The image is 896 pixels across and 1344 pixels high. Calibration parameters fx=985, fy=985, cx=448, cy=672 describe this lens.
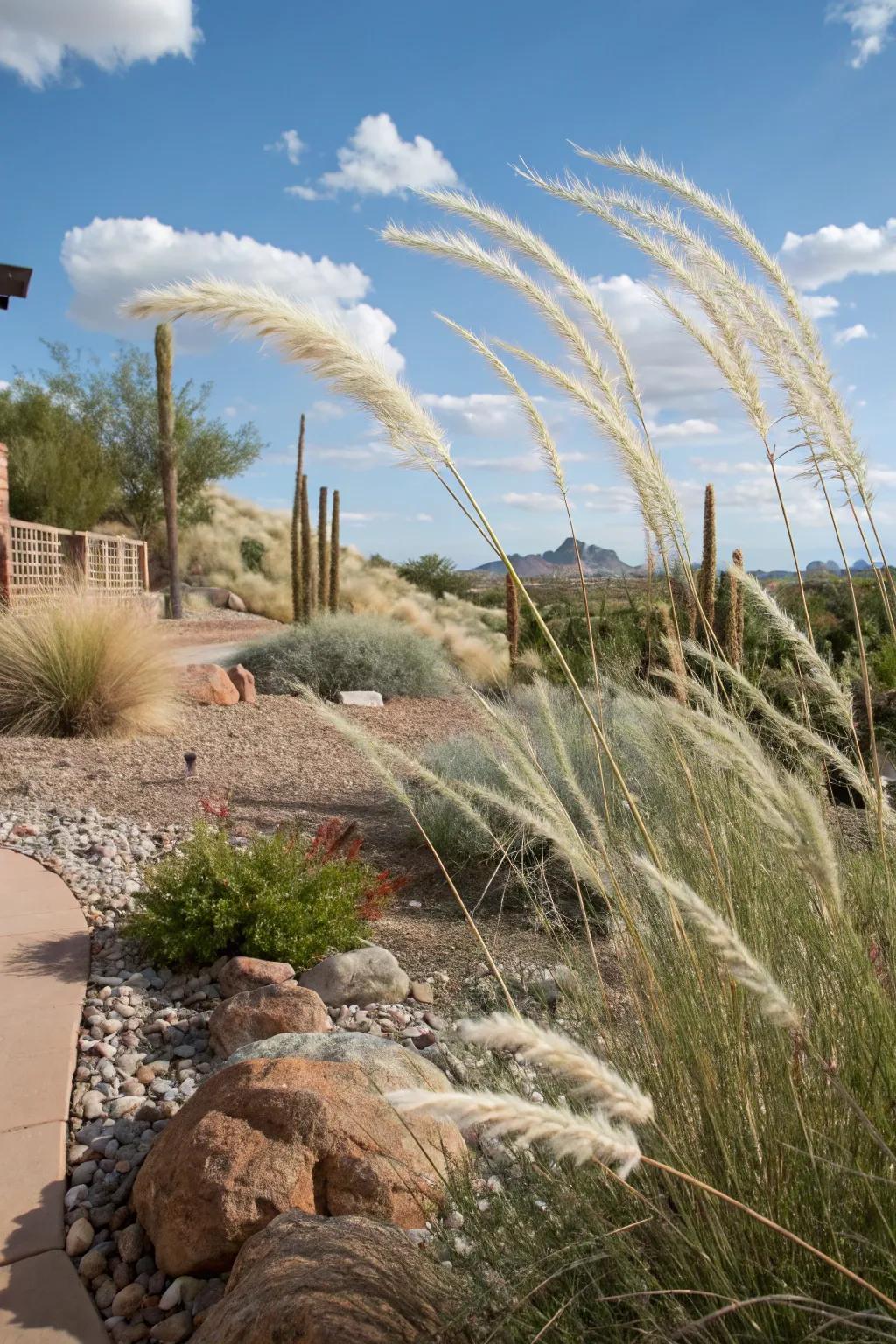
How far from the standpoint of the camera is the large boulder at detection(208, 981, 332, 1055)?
131 inches

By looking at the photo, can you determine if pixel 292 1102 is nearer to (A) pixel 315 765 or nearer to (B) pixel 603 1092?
(B) pixel 603 1092

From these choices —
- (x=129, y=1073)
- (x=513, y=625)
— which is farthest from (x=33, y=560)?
(x=129, y=1073)

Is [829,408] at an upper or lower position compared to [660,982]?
upper

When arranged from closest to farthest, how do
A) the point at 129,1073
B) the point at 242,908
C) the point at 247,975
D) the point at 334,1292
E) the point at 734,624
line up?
1. the point at 334,1292
2. the point at 129,1073
3. the point at 247,975
4. the point at 242,908
5. the point at 734,624

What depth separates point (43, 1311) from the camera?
7.34ft

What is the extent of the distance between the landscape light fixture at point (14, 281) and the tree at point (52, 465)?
48.0ft

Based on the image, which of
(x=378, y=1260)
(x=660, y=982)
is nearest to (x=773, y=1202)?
(x=660, y=982)

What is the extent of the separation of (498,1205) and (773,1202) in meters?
0.44

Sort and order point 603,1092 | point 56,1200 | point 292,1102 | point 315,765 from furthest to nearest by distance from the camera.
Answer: point 315,765
point 56,1200
point 292,1102
point 603,1092

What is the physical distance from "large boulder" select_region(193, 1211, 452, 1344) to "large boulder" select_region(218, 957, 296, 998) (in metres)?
1.91

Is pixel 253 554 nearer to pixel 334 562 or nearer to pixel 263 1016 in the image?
pixel 334 562

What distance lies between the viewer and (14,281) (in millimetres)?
11852

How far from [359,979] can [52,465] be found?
82.4 feet

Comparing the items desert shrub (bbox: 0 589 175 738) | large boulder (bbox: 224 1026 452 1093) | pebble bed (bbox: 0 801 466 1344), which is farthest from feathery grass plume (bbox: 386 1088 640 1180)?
desert shrub (bbox: 0 589 175 738)
